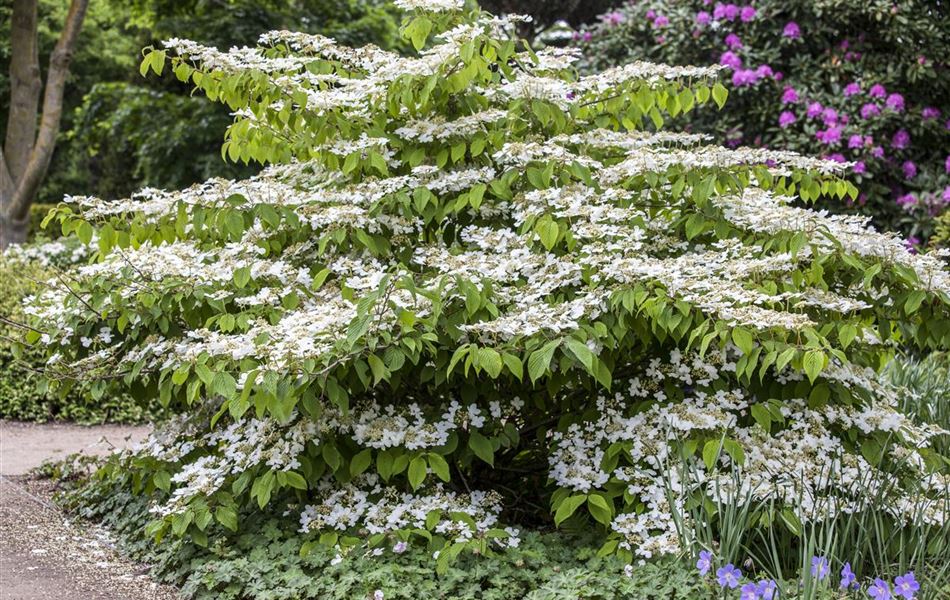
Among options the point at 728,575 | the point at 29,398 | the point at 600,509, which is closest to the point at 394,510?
the point at 600,509

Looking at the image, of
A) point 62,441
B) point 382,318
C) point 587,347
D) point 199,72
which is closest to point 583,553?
point 587,347

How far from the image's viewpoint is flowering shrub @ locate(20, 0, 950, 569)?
308 cm

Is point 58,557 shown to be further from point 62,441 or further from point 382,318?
point 62,441

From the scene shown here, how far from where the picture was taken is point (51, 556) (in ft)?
12.2

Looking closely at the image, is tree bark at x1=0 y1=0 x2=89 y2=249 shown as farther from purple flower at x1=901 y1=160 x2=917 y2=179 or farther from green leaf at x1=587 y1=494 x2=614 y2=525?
purple flower at x1=901 y1=160 x2=917 y2=179

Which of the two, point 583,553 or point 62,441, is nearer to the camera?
point 583,553

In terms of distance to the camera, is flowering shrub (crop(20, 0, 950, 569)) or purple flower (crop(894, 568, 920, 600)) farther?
flowering shrub (crop(20, 0, 950, 569))

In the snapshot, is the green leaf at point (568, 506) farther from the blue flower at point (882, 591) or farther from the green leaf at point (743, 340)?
the blue flower at point (882, 591)

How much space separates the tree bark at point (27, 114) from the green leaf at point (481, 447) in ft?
21.0

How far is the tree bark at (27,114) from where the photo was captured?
8.43 m

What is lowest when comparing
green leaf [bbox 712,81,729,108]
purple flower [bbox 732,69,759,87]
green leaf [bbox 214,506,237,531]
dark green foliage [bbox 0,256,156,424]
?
dark green foliage [bbox 0,256,156,424]

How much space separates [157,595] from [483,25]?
244 cm

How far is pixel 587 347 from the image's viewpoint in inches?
115

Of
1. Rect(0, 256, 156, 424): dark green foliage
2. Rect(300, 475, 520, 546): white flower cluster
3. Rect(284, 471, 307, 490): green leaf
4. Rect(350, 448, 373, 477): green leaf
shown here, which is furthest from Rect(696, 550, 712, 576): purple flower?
Rect(0, 256, 156, 424): dark green foliage
